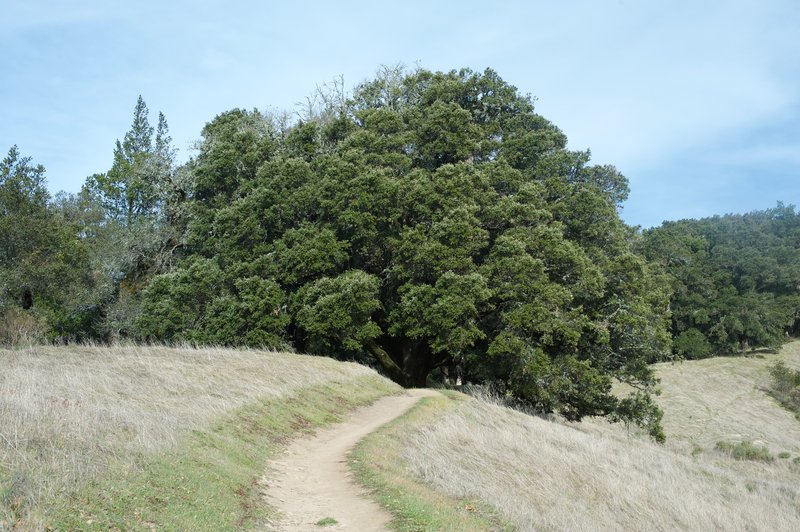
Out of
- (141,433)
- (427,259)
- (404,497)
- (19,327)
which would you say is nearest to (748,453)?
(427,259)

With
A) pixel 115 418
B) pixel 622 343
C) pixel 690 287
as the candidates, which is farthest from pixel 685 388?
pixel 115 418

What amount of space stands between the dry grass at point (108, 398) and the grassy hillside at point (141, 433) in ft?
0.08

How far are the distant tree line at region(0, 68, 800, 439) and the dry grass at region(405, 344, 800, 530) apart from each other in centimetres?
445

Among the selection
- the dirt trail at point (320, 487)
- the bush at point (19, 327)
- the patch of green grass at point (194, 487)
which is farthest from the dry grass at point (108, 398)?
the bush at point (19, 327)

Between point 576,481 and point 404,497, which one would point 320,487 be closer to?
point 404,497

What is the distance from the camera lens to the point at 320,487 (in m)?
11.3

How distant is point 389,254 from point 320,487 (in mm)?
20098

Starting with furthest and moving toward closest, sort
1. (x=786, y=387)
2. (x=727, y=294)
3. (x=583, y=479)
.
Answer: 1. (x=727, y=294)
2. (x=786, y=387)
3. (x=583, y=479)

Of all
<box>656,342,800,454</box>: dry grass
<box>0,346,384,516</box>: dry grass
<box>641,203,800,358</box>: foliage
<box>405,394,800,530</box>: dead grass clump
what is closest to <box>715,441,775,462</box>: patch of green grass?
<box>656,342,800,454</box>: dry grass

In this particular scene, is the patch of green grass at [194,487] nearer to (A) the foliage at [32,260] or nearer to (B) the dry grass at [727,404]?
(A) the foliage at [32,260]

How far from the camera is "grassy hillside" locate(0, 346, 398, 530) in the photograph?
705cm

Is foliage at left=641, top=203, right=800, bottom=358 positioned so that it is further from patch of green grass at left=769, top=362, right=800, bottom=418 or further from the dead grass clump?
the dead grass clump

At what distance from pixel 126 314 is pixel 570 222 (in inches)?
981

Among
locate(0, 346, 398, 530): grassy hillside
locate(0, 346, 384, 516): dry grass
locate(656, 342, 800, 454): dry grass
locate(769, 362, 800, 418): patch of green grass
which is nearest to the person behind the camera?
locate(0, 346, 398, 530): grassy hillside
